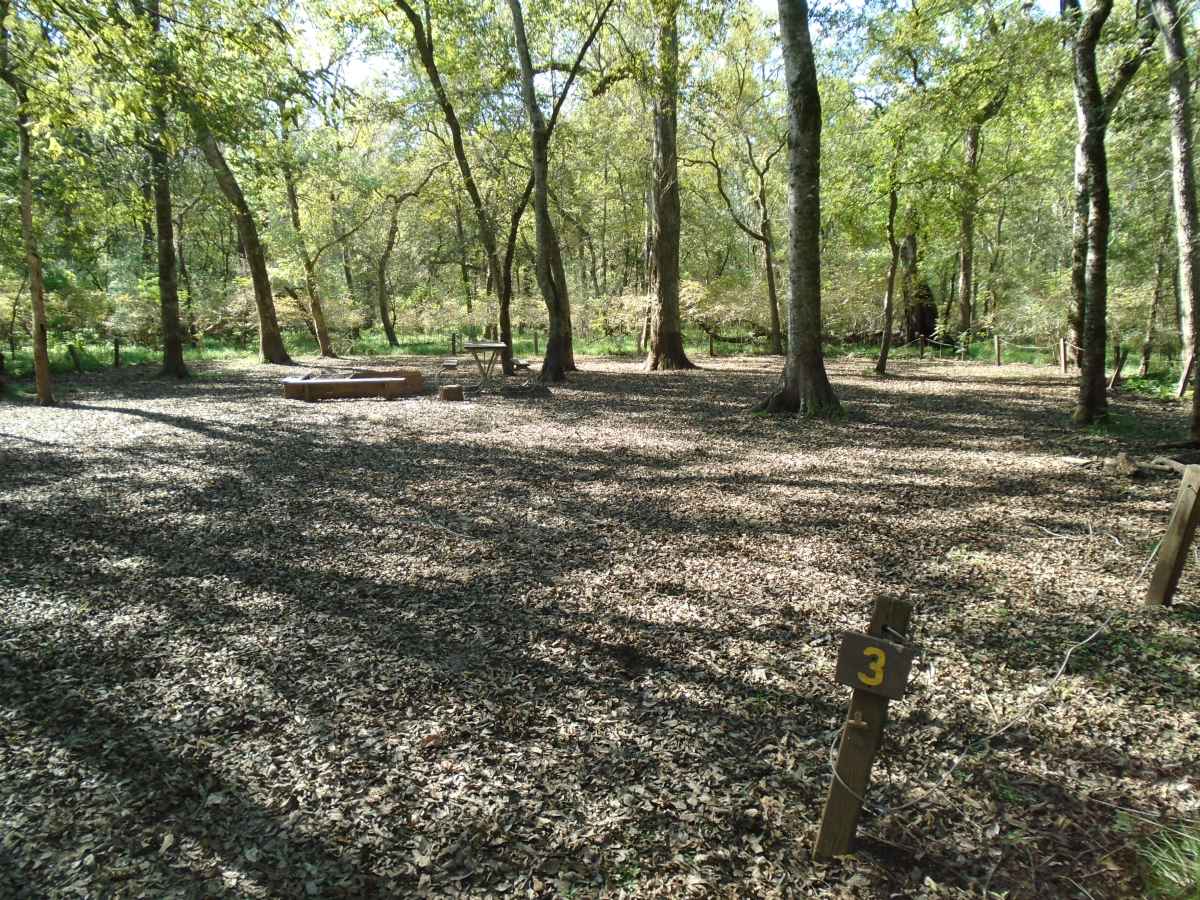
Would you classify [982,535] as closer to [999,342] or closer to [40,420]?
[40,420]

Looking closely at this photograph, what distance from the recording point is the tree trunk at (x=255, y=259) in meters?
15.3

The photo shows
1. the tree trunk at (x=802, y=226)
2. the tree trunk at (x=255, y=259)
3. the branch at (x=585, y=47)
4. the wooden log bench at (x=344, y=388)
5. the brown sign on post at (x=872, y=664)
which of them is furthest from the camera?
the tree trunk at (x=255, y=259)

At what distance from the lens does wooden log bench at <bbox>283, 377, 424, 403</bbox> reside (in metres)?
10.9

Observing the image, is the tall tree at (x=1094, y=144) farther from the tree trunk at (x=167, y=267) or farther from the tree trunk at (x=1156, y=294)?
the tree trunk at (x=167, y=267)

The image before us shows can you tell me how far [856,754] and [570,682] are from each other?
4.33ft

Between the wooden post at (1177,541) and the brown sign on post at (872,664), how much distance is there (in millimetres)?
2564

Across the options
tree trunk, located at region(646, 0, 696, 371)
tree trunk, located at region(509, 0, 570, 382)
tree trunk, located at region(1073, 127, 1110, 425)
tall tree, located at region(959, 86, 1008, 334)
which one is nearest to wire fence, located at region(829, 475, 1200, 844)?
tree trunk, located at region(1073, 127, 1110, 425)

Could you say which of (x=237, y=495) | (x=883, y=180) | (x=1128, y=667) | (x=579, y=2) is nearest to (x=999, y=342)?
(x=883, y=180)

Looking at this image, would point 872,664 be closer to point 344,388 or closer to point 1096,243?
point 1096,243

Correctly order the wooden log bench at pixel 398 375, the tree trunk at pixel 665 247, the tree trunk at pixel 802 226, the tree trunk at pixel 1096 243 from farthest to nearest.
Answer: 1. the tree trunk at pixel 665 247
2. the wooden log bench at pixel 398 375
3. the tree trunk at pixel 802 226
4. the tree trunk at pixel 1096 243

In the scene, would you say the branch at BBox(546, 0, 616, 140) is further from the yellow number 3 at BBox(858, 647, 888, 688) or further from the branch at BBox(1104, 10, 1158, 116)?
the yellow number 3 at BBox(858, 647, 888, 688)

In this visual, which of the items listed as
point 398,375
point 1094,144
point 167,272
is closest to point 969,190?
point 1094,144

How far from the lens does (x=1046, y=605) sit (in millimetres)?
3389

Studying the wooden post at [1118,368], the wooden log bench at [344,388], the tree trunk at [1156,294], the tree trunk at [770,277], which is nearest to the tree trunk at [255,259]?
the wooden log bench at [344,388]
